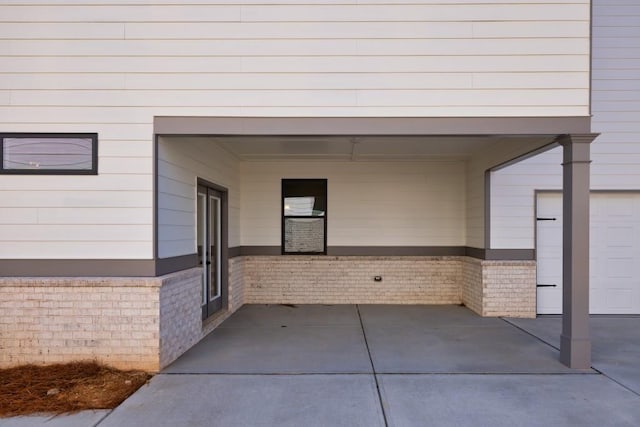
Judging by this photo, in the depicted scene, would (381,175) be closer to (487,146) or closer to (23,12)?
(487,146)

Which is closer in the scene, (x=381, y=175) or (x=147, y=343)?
(x=147, y=343)

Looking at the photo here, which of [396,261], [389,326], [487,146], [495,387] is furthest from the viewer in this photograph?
[396,261]

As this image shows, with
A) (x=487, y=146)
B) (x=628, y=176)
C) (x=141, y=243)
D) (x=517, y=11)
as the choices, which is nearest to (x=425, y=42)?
(x=517, y=11)

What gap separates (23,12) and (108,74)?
1272 mm

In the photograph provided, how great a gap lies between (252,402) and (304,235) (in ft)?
18.7

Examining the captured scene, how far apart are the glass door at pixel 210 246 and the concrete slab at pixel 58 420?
3315 mm

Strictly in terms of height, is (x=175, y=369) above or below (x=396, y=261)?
below

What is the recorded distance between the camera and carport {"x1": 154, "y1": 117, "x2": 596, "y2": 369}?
539 cm

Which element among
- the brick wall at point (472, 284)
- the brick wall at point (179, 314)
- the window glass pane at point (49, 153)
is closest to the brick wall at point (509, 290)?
the brick wall at point (472, 284)

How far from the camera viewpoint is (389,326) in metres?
7.53

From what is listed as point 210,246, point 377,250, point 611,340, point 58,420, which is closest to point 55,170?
point 58,420

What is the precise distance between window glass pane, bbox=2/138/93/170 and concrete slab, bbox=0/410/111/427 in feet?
9.15

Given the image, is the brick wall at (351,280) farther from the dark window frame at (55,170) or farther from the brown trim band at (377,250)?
the dark window frame at (55,170)

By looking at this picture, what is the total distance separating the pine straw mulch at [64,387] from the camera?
425cm
